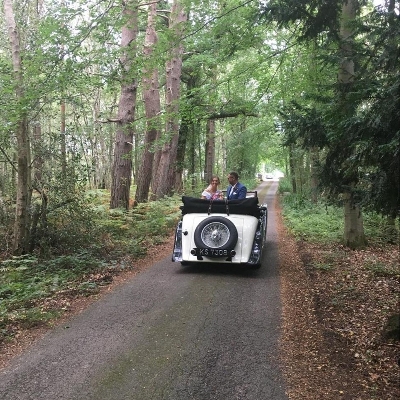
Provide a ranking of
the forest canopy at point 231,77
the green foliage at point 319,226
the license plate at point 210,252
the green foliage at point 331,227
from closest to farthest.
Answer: the forest canopy at point 231,77 → the license plate at point 210,252 → the green foliage at point 331,227 → the green foliage at point 319,226

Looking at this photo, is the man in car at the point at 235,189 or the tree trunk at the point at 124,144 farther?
the tree trunk at the point at 124,144

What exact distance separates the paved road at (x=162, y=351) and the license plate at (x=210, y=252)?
0.87m

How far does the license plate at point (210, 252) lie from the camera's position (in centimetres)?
718

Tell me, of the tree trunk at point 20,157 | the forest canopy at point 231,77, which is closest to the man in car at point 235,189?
the forest canopy at point 231,77

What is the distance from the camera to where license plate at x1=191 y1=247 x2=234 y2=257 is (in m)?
7.18

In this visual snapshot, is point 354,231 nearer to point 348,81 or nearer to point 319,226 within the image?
point 319,226

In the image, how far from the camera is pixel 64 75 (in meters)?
7.68

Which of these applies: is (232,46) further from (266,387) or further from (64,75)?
(266,387)

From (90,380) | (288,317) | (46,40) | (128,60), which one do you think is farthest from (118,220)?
(90,380)

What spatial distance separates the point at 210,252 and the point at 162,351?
3.27 m

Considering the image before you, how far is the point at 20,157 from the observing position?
26.0ft

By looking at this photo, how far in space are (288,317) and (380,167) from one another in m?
2.34

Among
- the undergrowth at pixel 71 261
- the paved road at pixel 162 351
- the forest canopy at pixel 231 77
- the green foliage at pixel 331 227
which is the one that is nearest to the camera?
the paved road at pixel 162 351

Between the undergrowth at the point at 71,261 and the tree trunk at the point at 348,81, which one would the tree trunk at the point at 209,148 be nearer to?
the undergrowth at the point at 71,261
